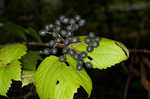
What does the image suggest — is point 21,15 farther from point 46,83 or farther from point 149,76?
point 46,83

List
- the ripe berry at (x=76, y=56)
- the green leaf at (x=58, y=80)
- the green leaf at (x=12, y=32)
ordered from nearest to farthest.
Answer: the green leaf at (x=58, y=80)
the ripe berry at (x=76, y=56)
the green leaf at (x=12, y=32)

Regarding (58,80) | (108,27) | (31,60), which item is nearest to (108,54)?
(58,80)

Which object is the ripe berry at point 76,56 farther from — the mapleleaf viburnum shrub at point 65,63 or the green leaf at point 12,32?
the green leaf at point 12,32

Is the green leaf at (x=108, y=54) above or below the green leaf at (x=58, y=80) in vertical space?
above

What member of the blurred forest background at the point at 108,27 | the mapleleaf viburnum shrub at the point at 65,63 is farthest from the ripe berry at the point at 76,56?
the blurred forest background at the point at 108,27

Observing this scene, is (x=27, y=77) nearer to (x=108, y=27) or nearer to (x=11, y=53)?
(x=11, y=53)

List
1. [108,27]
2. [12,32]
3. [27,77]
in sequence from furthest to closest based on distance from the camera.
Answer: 1. [108,27]
2. [12,32]
3. [27,77]

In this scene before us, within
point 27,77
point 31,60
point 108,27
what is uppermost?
point 31,60
